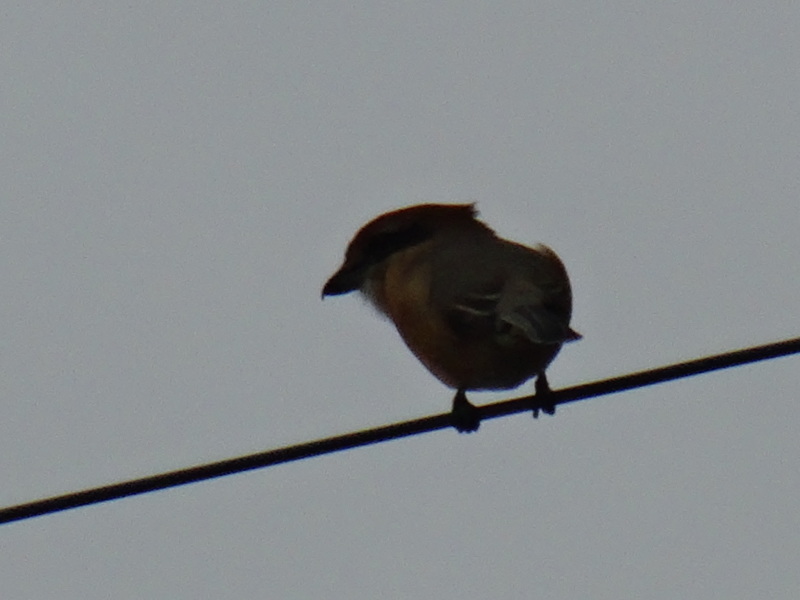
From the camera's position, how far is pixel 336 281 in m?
6.96

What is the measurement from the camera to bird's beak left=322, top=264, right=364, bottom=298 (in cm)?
694

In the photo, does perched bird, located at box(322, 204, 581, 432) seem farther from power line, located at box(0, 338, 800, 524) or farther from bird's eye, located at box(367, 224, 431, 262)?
power line, located at box(0, 338, 800, 524)

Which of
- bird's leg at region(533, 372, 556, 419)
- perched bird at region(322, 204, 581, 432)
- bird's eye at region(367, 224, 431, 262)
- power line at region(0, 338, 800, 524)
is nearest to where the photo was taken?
power line at region(0, 338, 800, 524)

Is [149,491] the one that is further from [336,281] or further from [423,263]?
[336,281]

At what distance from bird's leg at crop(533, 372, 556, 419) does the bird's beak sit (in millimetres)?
1217

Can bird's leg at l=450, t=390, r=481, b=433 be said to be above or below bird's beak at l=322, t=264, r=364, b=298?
below

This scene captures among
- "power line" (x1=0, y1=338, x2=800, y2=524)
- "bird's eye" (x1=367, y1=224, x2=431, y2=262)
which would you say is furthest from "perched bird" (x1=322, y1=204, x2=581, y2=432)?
"power line" (x1=0, y1=338, x2=800, y2=524)

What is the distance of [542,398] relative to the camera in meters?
5.41

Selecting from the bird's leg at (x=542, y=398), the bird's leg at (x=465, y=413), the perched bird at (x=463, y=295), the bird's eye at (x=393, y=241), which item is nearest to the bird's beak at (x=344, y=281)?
the perched bird at (x=463, y=295)

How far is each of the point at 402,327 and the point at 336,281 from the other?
66 centimetres

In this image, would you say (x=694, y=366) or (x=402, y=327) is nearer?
(x=694, y=366)

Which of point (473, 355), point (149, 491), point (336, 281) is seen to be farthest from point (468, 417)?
Result: point (149, 491)

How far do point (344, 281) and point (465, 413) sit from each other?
58.0 inches

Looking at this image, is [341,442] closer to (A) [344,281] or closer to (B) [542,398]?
(B) [542,398]
